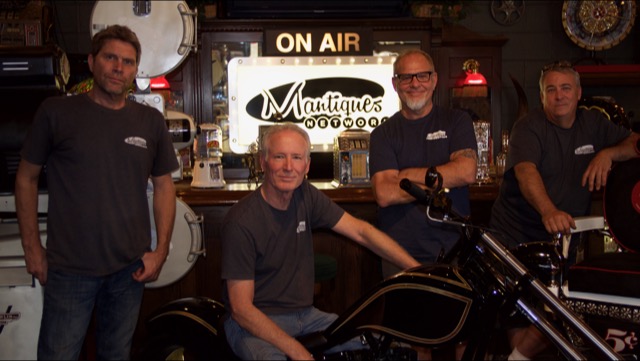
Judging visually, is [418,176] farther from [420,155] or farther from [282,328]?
[282,328]

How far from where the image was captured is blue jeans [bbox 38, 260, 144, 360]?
8.09 ft

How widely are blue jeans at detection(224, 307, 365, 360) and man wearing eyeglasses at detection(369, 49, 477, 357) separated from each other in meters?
0.59

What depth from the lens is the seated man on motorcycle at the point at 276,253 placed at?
6.75 ft

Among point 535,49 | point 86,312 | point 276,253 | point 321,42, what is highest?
point 535,49

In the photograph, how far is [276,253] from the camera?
2.20 metres

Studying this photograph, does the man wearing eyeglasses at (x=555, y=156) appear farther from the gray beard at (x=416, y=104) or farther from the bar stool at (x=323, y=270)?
the bar stool at (x=323, y=270)

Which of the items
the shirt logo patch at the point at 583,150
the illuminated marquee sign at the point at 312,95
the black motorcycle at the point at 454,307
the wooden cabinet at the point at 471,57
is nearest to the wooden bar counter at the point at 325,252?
the shirt logo patch at the point at 583,150

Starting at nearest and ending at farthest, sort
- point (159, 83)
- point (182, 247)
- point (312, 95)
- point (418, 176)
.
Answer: point (418, 176)
point (182, 247)
point (312, 95)
point (159, 83)

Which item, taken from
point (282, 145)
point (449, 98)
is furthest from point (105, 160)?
point (449, 98)

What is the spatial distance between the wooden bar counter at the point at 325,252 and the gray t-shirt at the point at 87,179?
3.55 ft

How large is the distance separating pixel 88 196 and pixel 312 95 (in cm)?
266

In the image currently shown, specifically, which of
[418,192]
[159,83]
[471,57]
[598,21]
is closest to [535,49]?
[598,21]

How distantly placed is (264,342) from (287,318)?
144mm

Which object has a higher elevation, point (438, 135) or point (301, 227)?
point (438, 135)
